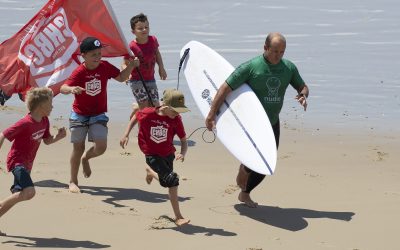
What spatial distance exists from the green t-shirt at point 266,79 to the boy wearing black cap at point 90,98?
1.20 m

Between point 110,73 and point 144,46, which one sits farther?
point 144,46

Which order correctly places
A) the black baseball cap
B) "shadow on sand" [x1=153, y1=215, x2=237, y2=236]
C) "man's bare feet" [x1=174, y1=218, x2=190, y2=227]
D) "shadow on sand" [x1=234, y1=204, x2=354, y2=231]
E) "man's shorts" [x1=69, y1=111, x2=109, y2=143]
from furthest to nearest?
"man's shorts" [x1=69, y1=111, x2=109, y2=143] → the black baseball cap → "shadow on sand" [x1=234, y1=204, x2=354, y2=231] → "man's bare feet" [x1=174, y1=218, x2=190, y2=227] → "shadow on sand" [x1=153, y1=215, x2=237, y2=236]

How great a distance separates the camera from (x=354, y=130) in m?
12.3

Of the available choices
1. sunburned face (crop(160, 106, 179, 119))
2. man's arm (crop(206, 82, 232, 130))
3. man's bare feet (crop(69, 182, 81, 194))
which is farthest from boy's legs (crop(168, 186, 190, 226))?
man's bare feet (crop(69, 182, 81, 194))

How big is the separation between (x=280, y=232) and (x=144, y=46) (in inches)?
154

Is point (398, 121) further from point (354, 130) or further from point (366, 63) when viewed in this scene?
point (366, 63)

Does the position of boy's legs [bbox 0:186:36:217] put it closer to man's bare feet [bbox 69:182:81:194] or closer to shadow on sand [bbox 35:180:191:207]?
shadow on sand [bbox 35:180:191:207]

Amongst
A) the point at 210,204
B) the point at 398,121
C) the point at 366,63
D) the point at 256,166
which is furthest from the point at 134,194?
the point at 366,63

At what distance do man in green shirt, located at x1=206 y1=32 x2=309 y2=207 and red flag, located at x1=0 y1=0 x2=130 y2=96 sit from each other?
158 centimetres

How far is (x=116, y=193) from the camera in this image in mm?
9320

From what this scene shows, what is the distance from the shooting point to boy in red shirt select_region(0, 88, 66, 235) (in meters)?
7.50

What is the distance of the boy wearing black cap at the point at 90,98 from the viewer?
9.10 m

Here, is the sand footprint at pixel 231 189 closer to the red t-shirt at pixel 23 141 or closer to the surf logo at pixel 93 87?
the surf logo at pixel 93 87

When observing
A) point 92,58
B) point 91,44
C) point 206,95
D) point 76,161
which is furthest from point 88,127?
point 206,95
